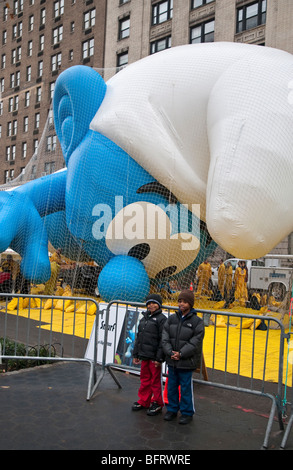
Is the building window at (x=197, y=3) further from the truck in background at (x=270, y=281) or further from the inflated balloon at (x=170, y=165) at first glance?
the inflated balloon at (x=170, y=165)

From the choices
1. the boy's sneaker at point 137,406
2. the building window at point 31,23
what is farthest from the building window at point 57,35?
the boy's sneaker at point 137,406

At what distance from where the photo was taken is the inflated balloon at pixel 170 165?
406 cm

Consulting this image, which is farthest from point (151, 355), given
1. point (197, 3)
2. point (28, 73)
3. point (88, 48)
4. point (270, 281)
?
point (28, 73)

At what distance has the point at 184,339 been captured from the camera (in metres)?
3.57

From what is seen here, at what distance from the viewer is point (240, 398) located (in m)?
4.38

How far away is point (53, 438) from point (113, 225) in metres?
2.91

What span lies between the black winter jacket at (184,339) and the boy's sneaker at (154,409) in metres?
0.45

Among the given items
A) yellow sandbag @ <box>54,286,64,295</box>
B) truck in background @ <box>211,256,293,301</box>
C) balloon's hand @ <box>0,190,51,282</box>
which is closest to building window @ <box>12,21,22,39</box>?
yellow sandbag @ <box>54,286,64,295</box>

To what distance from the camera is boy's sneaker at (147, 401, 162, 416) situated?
370cm

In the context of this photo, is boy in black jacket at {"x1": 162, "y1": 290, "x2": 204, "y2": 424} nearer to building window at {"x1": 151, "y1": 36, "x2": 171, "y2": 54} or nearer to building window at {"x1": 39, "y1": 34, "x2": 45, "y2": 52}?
building window at {"x1": 151, "y1": 36, "x2": 171, "y2": 54}

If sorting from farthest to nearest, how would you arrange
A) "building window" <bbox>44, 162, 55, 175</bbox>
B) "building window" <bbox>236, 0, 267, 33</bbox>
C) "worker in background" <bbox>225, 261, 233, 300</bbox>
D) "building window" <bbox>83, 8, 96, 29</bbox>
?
"building window" <bbox>83, 8, 96, 29</bbox>, "building window" <bbox>236, 0, 267, 33</bbox>, "worker in background" <bbox>225, 261, 233, 300</bbox>, "building window" <bbox>44, 162, 55, 175</bbox>

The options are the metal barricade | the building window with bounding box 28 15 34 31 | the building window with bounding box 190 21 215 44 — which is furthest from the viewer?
the building window with bounding box 28 15 34 31

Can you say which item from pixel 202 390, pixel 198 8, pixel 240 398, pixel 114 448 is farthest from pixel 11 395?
pixel 198 8

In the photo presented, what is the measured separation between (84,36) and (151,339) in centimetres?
2655
